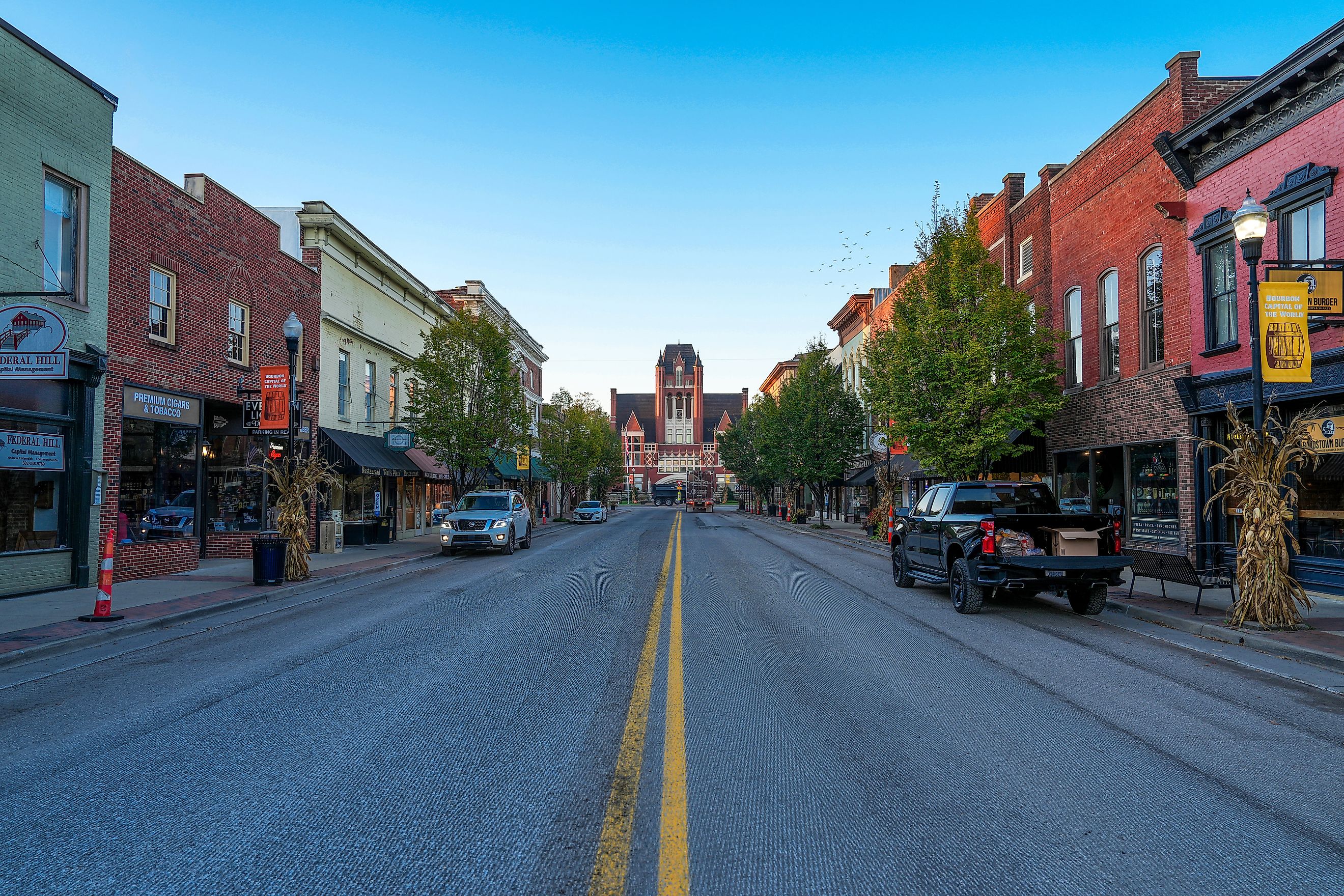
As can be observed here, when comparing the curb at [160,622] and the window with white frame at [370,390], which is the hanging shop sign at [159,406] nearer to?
the curb at [160,622]

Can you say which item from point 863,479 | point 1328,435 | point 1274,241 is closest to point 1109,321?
point 1274,241

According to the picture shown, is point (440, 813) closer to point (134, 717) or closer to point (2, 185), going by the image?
point (134, 717)

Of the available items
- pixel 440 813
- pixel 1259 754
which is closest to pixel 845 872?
pixel 440 813

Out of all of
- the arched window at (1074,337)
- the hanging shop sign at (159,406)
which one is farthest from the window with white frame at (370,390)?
the arched window at (1074,337)

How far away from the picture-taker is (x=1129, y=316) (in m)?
18.5

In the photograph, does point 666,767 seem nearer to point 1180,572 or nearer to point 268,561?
point 1180,572

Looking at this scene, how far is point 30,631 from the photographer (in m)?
9.44

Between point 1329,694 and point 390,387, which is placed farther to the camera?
point 390,387

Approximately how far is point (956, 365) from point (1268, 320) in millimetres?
8989

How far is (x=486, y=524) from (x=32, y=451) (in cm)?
1099

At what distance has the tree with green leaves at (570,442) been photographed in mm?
52688

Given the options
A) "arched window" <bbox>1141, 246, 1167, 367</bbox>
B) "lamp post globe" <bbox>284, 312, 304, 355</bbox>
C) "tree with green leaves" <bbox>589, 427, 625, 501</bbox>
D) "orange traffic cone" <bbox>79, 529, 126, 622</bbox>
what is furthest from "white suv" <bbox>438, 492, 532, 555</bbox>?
"tree with green leaves" <bbox>589, 427, 625, 501</bbox>

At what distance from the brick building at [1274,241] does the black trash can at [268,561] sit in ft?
49.3

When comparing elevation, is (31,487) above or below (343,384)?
below
